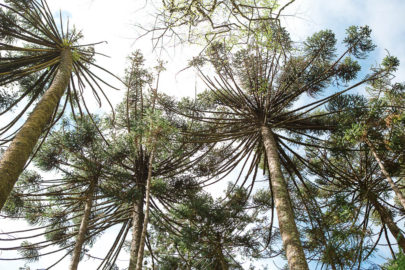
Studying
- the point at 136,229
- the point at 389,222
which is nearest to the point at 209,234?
the point at 136,229

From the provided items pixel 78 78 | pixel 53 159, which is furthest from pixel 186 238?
pixel 78 78

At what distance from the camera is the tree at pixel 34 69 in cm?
311

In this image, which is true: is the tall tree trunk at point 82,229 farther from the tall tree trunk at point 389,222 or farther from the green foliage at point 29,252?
the tall tree trunk at point 389,222

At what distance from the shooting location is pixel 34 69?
223 inches

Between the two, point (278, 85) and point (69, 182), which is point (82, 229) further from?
point (278, 85)

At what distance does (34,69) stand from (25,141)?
3.18 m

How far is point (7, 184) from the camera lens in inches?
109

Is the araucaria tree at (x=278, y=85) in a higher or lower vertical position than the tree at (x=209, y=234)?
higher

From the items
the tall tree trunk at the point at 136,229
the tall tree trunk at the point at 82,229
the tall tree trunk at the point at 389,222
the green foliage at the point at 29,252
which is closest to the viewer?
the tall tree trunk at the point at 82,229

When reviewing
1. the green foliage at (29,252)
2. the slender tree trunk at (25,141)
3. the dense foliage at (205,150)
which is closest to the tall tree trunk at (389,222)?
the dense foliage at (205,150)

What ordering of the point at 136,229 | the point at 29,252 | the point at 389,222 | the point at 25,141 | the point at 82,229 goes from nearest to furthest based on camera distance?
1. the point at 25,141
2. the point at 82,229
3. the point at 389,222
4. the point at 136,229
5. the point at 29,252

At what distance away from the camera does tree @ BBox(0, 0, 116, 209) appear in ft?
10.2

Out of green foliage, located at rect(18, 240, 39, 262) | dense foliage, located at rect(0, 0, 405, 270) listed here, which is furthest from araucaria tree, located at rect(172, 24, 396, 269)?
green foliage, located at rect(18, 240, 39, 262)

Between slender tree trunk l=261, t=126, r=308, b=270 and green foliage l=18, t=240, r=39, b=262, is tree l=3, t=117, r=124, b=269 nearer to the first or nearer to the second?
green foliage l=18, t=240, r=39, b=262
